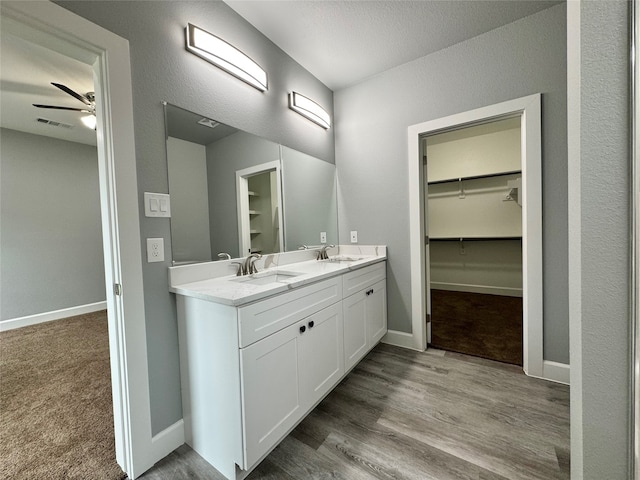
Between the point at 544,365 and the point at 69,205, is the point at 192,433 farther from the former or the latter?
the point at 69,205

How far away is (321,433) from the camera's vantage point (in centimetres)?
140

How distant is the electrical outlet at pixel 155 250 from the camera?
4.07ft

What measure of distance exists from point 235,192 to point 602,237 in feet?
5.90

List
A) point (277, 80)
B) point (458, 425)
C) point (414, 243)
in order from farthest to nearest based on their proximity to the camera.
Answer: point (414, 243)
point (277, 80)
point (458, 425)

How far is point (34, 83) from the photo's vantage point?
7.34 feet

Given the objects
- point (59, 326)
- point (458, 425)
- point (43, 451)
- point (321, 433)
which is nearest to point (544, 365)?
point (458, 425)

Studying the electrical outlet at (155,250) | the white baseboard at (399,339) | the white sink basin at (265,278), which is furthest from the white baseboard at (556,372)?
the electrical outlet at (155,250)

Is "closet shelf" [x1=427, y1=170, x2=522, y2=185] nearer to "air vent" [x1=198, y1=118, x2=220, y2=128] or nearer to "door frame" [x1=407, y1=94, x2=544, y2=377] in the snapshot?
"door frame" [x1=407, y1=94, x2=544, y2=377]

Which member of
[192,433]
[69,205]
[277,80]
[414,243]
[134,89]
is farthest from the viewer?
[69,205]

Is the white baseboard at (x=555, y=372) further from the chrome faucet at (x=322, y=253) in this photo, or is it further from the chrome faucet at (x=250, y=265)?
the chrome faucet at (x=250, y=265)

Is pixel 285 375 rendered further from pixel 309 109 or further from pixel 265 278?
pixel 309 109

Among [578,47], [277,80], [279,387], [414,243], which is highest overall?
[277,80]

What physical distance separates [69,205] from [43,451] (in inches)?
137

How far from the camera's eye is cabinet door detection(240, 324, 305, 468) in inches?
42.1
